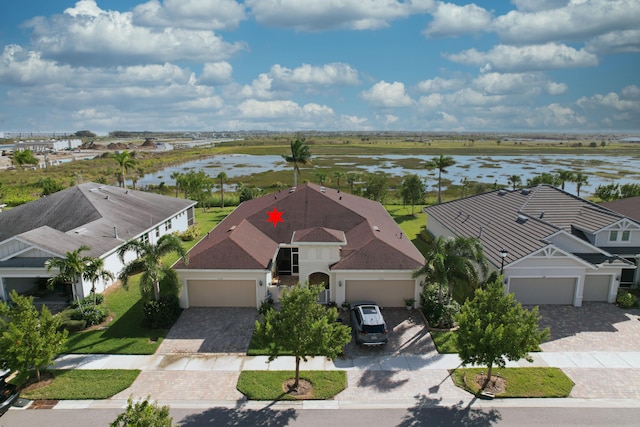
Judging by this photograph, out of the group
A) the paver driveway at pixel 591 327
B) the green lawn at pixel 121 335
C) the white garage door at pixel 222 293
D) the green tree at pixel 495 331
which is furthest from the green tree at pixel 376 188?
the green tree at pixel 495 331

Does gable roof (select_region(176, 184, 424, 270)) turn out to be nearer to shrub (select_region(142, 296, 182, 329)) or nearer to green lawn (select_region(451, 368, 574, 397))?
shrub (select_region(142, 296, 182, 329))

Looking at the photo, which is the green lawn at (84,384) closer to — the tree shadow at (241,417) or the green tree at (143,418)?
the tree shadow at (241,417)

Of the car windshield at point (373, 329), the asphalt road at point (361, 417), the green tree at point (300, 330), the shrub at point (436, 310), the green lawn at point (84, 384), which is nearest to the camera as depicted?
the asphalt road at point (361, 417)

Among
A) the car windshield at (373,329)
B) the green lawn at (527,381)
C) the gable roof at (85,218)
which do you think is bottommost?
the green lawn at (527,381)

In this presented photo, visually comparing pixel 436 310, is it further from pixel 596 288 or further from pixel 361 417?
pixel 596 288

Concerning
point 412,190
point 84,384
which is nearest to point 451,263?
point 84,384

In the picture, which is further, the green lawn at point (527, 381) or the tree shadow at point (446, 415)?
the green lawn at point (527, 381)
